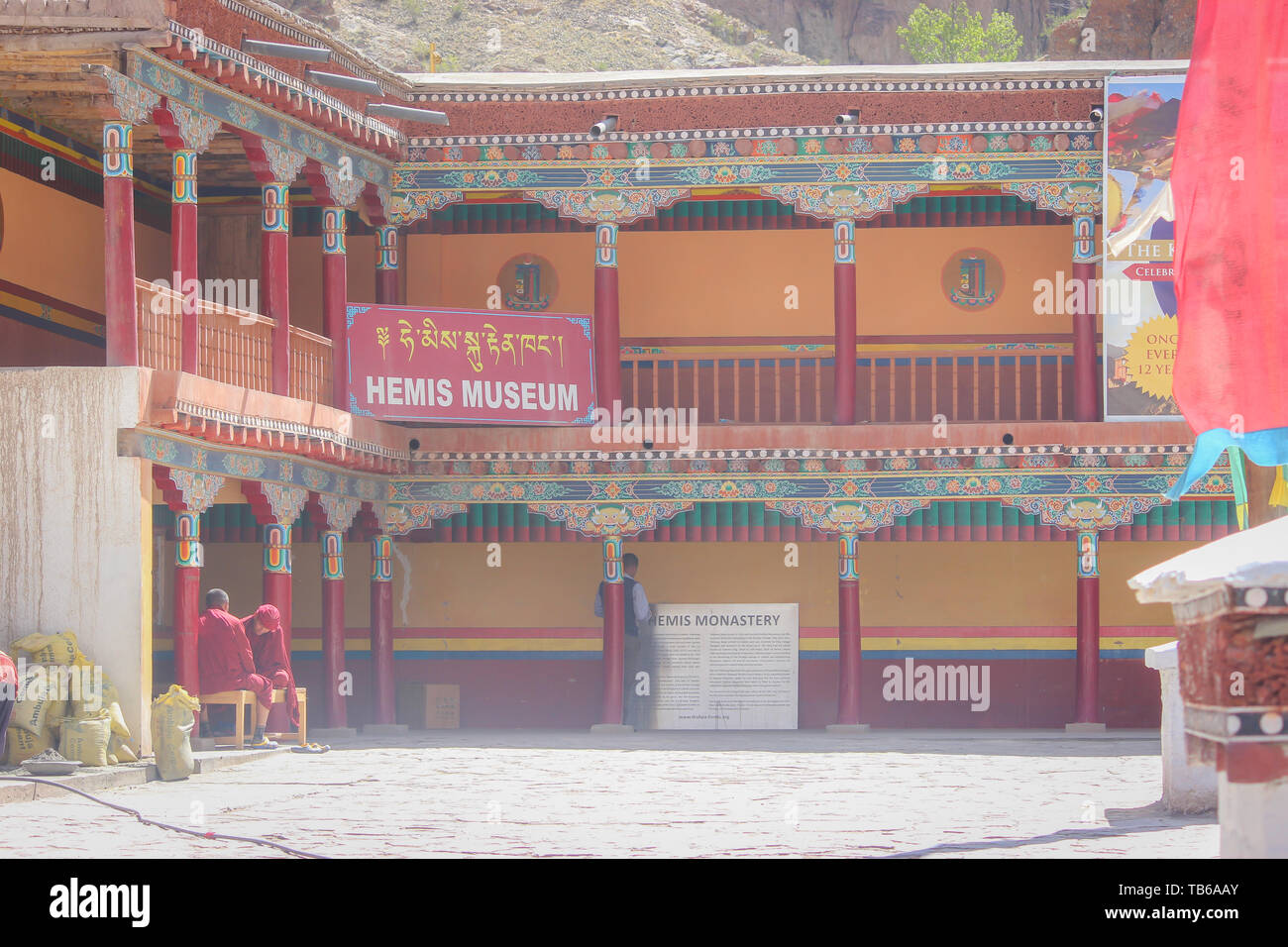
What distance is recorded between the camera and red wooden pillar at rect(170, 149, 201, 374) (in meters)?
14.1

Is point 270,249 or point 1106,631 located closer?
point 270,249

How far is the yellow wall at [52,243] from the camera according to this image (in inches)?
605

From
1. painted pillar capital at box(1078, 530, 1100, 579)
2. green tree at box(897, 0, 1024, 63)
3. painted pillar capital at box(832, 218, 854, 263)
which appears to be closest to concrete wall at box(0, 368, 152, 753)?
painted pillar capital at box(832, 218, 854, 263)

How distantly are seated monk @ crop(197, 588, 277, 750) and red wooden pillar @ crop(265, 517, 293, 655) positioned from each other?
1.59 meters

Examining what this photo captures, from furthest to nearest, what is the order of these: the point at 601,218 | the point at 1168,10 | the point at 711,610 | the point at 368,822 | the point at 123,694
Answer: the point at 1168,10 → the point at 711,610 → the point at 601,218 → the point at 123,694 → the point at 368,822

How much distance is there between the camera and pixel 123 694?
12859 mm

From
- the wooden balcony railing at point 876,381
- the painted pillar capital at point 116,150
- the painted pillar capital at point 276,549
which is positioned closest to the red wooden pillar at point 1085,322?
the wooden balcony railing at point 876,381

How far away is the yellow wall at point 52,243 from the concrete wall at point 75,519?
2.67 meters

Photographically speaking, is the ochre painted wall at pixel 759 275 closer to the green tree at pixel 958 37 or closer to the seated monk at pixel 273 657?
the seated monk at pixel 273 657

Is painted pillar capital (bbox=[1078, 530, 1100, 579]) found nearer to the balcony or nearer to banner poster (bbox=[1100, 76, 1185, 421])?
banner poster (bbox=[1100, 76, 1185, 421])

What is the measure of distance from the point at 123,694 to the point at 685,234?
29.5ft

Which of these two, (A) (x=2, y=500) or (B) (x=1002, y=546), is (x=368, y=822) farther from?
(B) (x=1002, y=546)

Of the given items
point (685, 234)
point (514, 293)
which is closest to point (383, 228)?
point (514, 293)

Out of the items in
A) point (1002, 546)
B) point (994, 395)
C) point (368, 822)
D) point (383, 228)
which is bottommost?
point (368, 822)
